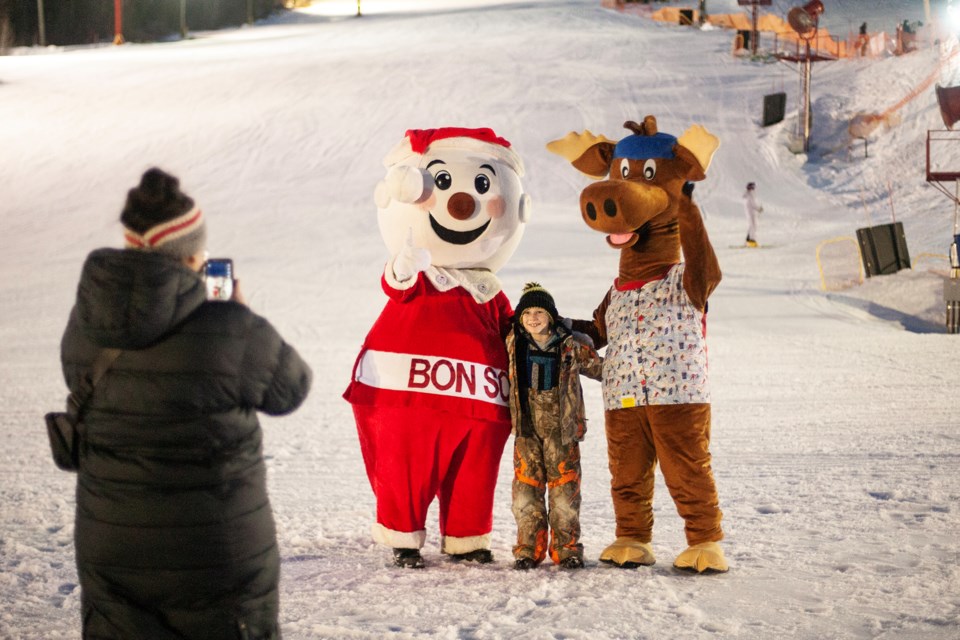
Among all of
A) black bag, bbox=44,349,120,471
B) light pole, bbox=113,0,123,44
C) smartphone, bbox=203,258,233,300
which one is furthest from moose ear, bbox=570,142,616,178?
light pole, bbox=113,0,123,44

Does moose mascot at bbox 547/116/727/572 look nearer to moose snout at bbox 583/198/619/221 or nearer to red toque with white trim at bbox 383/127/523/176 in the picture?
moose snout at bbox 583/198/619/221

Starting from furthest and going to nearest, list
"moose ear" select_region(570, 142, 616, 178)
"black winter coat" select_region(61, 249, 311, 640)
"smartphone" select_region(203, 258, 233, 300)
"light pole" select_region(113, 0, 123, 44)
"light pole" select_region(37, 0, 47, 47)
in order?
"light pole" select_region(113, 0, 123, 44) → "light pole" select_region(37, 0, 47, 47) → "moose ear" select_region(570, 142, 616, 178) → "smartphone" select_region(203, 258, 233, 300) → "black winter coat" select_region(61, 249, 311, 640)

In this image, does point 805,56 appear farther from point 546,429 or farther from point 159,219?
point 159,219

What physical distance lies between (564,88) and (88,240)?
13.5 m

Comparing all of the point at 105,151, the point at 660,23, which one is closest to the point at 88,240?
the point at 105,151

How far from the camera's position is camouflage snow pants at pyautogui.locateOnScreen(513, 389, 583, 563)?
445cm

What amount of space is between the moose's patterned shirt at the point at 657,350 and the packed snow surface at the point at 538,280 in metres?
0.70

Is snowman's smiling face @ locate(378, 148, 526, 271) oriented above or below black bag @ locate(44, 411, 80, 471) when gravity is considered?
above

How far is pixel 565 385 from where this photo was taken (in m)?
4.43

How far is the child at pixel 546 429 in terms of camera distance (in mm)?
4449

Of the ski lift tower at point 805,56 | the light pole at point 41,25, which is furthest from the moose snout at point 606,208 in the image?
the light pole at point 41,25

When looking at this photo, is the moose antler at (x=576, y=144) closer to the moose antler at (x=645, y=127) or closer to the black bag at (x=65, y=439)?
the moose antler at (x=645, y=127)

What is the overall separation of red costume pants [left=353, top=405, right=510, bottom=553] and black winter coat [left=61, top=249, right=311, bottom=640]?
1817 mm

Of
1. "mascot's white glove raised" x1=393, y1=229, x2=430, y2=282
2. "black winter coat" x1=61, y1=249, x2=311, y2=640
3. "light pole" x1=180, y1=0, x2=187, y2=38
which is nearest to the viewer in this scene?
"black winter coat" x1=61, y1=249, x2=311, y2=640
